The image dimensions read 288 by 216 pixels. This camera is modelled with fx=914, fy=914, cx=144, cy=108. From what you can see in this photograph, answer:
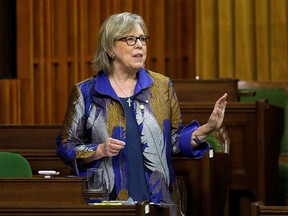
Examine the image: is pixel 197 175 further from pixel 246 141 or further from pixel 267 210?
pixel 267 210

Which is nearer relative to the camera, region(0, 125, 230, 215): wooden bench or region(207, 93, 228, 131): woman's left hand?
region(207, 93, 228, 131): woman's left hand

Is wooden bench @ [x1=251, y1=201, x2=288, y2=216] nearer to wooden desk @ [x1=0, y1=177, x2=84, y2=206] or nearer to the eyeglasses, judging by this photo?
wooden desk @ [x1=0, y1=177, x2=84, y2=206]

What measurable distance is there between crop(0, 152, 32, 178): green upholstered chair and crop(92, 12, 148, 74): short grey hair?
1.70 ft

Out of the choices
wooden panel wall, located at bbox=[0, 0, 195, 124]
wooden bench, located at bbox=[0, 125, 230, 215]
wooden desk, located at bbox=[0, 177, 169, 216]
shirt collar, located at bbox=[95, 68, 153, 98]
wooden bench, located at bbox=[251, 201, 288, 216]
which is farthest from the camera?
wooden panel wall, located at bbox=[0, 0, 195, 124]

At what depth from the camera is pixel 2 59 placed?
23.6 feet

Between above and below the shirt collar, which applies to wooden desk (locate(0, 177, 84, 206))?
below

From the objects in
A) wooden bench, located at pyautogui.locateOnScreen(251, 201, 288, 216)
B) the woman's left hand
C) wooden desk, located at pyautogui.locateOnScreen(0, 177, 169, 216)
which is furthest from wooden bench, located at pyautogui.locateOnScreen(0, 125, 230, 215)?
wooden bench, located at pyautogui.locateOnScreen(251, 201, 288, 216)

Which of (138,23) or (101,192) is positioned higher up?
(138,23)

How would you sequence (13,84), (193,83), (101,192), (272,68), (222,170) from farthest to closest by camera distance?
(13,84) < (272,68) < (193,83) < (222,170) < (101,192)

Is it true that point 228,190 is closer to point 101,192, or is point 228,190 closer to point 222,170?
point 222,170

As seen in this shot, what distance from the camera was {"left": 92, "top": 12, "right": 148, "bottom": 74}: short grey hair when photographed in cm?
385

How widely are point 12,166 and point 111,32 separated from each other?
2.31 feet

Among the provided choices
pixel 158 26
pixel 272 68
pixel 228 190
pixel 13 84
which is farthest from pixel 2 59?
pixel 228 190

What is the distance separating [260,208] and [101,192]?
773 mm
